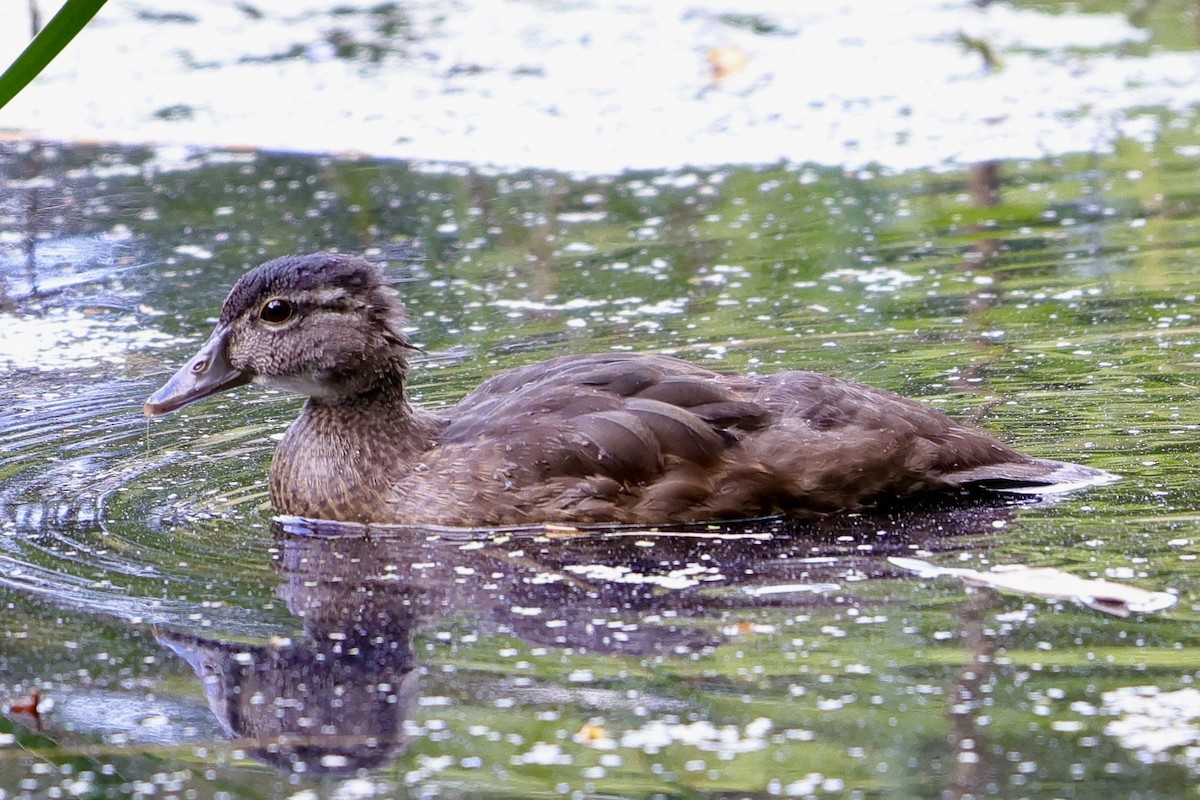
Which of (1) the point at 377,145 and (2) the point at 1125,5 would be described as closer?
(1) the point at 377,145

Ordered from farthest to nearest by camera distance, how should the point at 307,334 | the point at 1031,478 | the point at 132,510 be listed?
the point at 307,334, the point at 132,510, the point at 1031,478

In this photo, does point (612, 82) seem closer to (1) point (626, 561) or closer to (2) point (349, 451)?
(2) point (349, 451)

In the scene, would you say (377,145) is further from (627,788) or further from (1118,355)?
(627,788)

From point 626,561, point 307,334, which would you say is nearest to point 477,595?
point 626,561

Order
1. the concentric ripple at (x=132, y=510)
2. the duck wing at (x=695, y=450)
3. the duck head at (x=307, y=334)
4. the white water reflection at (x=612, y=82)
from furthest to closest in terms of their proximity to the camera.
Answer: the white water reflection at (x=612, y=82)
the duck head at (x=307, y=334)
the duck wing at (x=695, y=450)
the concentric ripple at (x=132, y=510)

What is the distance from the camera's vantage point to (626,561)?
5.89 m

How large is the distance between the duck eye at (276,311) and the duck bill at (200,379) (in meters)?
0.16

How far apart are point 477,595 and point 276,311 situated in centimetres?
164

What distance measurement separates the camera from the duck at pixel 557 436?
6.29 meters

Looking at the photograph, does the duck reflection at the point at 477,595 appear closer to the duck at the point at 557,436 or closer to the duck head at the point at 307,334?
the duck at the point at 557,436

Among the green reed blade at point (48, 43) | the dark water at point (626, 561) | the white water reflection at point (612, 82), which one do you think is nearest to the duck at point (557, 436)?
the dark water at point (626, 561)

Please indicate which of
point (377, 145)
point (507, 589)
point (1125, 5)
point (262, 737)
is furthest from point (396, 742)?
point (1125, 5)

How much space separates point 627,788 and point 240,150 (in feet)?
32.2

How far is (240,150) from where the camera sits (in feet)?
43.5
